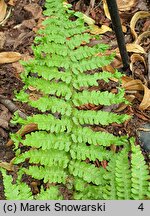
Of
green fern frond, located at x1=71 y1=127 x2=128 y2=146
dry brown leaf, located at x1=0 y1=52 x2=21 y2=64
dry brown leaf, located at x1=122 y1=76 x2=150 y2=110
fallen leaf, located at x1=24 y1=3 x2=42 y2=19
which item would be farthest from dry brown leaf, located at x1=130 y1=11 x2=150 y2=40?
green fern frond, located at x1=71 y1=127 x2=128 y2=146

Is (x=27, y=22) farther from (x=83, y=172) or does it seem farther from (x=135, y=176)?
(x=135, y=176)

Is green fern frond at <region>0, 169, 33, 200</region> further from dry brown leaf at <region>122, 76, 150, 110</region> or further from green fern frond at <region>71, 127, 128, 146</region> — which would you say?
dry brown leaf at <region>122, 76, 150, 110</region>

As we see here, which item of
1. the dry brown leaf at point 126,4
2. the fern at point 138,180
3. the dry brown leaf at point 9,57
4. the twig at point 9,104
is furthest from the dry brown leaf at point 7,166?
the dry brown leaf at point 126,4

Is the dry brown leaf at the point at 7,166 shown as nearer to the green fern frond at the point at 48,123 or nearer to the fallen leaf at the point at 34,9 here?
the green fern frond at the point at 48,123

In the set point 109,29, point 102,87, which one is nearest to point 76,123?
point 102,87

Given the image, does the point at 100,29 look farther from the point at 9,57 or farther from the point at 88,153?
the point at 88,153
